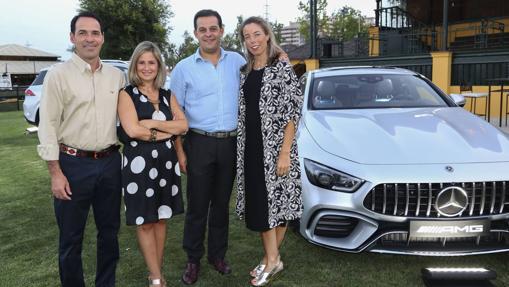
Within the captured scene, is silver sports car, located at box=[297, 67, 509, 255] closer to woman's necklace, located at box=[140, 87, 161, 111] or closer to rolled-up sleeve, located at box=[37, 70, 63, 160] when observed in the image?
woman's necklace, located at box=[140, 87, 161, 111]

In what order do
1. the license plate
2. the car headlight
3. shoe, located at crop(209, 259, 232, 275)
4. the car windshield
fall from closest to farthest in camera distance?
the license plate
the car headlight
shoe, located at crop(209, 259, 232, 275)
the car windshield

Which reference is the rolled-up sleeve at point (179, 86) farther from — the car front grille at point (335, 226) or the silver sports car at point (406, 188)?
the car front grille at point (335, 226)

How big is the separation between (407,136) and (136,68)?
1.88 metres

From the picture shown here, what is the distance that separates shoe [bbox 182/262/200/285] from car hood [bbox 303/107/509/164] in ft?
3.86

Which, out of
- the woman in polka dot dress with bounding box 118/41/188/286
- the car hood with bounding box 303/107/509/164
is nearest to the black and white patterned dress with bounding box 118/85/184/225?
the woman in polka dot dress with bounding box 118/41/188/286

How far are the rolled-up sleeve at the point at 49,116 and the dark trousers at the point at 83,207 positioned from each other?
14cm

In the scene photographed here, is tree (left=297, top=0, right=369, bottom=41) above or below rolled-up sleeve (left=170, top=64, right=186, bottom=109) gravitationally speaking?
above

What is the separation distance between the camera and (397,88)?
438 cm

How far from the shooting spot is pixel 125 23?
32.1 meters

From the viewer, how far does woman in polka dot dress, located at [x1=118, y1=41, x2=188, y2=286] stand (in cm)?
262

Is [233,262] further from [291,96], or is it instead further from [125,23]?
[125,23]

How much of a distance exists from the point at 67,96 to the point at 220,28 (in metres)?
1.06

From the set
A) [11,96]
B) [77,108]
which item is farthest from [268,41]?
[11,96]

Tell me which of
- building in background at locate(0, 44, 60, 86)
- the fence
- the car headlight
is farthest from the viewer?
building in background at locate(0, 44, 60, 86)
